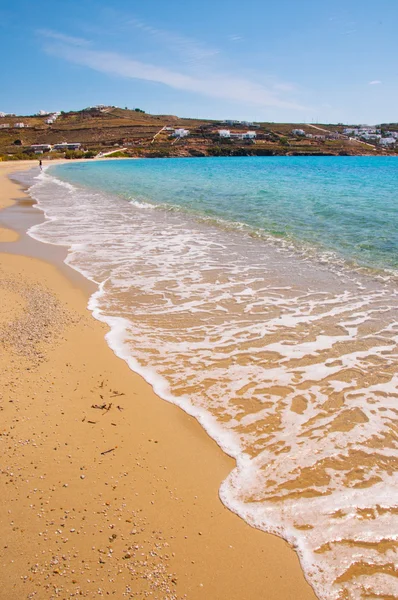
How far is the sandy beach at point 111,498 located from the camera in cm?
269

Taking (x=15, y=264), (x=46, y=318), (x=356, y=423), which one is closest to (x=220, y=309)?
(x=46, y=318)

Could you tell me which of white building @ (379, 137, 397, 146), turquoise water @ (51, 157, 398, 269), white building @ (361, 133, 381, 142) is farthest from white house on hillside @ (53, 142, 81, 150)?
white building @ (361, 133, 381, 142)

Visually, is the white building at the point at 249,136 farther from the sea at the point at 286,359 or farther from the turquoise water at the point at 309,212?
the sea at the point at 286,359

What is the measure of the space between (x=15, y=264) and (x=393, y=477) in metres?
9.56

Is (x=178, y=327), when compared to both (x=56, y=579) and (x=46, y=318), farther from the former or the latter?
(x=56, y=579)

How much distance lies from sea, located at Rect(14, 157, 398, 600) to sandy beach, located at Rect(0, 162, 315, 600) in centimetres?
22

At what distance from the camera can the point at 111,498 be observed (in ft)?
10.8

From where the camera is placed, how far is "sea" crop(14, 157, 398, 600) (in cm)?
321

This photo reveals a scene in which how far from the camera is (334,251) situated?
1193cm

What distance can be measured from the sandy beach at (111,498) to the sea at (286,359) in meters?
0.22

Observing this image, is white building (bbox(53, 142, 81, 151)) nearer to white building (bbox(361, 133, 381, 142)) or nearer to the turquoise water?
the turquoise water

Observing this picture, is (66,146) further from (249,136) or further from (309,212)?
(309,212)

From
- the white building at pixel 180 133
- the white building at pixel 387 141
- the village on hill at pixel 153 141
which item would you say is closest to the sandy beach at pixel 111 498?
the village on hill at pixel 153 141

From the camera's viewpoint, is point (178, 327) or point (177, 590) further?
point (178, 327)
